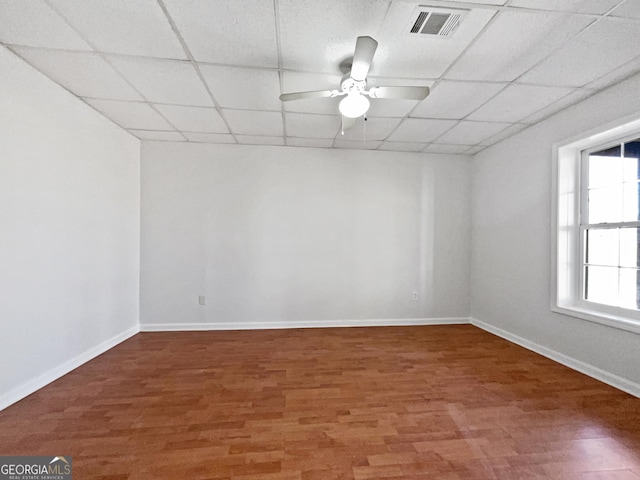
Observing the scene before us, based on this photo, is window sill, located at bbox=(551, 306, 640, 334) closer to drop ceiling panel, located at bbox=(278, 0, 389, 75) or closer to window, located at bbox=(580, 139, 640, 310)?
window, located at bbox=(580, 139, 640, 310)

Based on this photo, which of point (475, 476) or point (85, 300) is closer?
point (475, 476)

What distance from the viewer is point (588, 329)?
2379mm

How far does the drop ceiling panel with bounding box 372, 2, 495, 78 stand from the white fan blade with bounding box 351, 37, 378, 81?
0.70ft

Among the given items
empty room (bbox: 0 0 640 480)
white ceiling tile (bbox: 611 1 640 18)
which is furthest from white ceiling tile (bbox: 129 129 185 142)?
white ceiling tile (bbox: 611 1 640 18)

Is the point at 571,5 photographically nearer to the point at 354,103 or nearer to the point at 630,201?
the point at 354,103

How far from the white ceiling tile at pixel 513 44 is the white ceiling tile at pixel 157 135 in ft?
10.3

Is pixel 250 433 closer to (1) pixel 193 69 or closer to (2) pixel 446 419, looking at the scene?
(2) pixel 446 419

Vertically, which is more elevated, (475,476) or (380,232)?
(380,232)

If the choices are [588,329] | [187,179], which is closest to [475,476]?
[588,329]

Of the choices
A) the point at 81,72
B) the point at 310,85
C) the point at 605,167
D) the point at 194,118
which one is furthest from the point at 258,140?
the point at 605,167

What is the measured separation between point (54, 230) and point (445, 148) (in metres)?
4.48

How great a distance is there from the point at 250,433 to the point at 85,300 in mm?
2223

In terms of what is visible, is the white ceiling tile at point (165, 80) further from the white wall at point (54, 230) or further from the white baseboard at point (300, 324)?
the white baseboard at point (300, 324)

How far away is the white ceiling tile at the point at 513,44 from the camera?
154 cm
